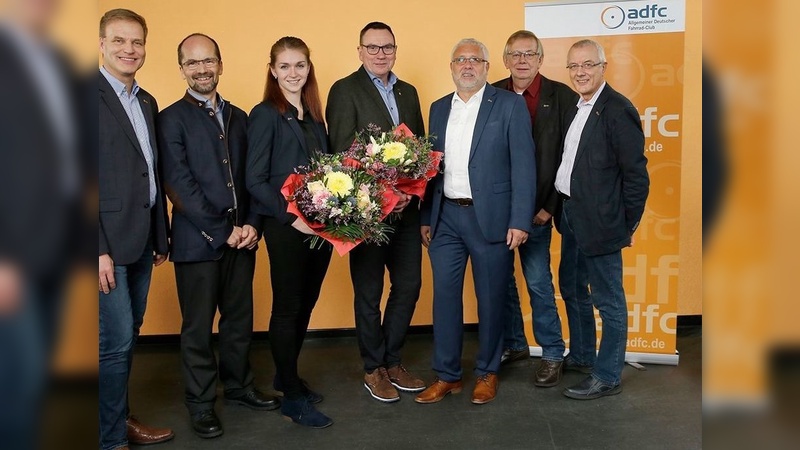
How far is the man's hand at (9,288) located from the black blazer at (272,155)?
2.82 metres

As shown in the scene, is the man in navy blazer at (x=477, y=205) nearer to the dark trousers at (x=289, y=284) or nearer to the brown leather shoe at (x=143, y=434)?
the dark trousers at (x=289, y=284)

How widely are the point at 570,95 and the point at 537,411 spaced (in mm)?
1809

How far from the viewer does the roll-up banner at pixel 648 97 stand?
13.6ft

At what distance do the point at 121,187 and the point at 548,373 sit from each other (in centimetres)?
252

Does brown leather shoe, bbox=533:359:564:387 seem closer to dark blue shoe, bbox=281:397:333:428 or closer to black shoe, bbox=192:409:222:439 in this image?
dark blue shoe, bbox=281:397:333:428

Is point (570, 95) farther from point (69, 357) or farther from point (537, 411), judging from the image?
point (69, 357)

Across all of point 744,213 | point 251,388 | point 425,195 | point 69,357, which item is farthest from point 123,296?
point 744,213

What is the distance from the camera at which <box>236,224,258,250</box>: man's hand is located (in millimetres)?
3338

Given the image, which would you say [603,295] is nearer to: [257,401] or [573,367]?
[573,367]

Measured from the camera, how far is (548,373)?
3.98 metres

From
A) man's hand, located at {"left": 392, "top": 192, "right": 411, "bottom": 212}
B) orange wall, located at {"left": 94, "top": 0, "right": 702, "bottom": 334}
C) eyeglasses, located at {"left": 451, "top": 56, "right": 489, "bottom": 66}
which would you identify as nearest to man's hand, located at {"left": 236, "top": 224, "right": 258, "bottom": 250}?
man's hand, located at {"left": 392, "top": 192, "right": 411, "bottom": 212}

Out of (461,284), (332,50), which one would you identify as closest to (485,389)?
(461,284)

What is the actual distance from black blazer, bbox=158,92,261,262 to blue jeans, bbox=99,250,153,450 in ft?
0.96

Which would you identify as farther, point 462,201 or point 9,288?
point 462,201
